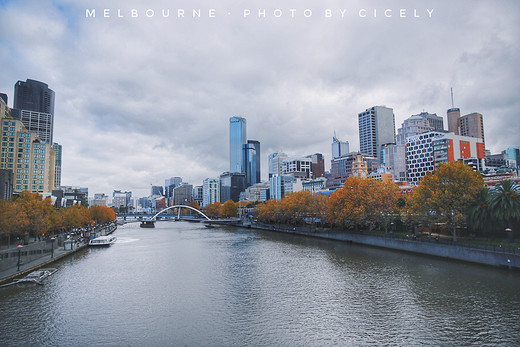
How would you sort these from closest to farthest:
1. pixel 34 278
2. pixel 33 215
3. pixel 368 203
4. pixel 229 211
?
pixel 34 278 < pixel 33 215 < pixel 368 203 < pixel 229 211

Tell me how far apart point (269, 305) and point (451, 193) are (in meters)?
34.6

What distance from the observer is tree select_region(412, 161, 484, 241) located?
48531mm

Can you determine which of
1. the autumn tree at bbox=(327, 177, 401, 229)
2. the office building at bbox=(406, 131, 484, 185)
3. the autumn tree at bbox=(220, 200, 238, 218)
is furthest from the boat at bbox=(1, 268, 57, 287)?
the autumn tree at bbox=(220, 200, 238, 218)

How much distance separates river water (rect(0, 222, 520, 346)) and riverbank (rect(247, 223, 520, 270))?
54.2 inches

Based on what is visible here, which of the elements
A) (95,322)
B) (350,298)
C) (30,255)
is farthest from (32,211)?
(350,298)

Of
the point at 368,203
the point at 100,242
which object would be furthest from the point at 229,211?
the point at 368,203

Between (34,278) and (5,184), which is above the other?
(5,184)

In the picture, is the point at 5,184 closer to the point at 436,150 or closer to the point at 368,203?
the point at 368,203

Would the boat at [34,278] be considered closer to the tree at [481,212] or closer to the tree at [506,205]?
the tree at [481,212]

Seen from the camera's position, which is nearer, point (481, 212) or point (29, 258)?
point (29, 258)

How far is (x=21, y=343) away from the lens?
68.8 ft

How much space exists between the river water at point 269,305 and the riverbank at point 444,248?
1.38 metres

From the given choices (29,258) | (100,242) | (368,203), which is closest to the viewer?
(29,258)

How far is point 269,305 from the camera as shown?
28125 mm
